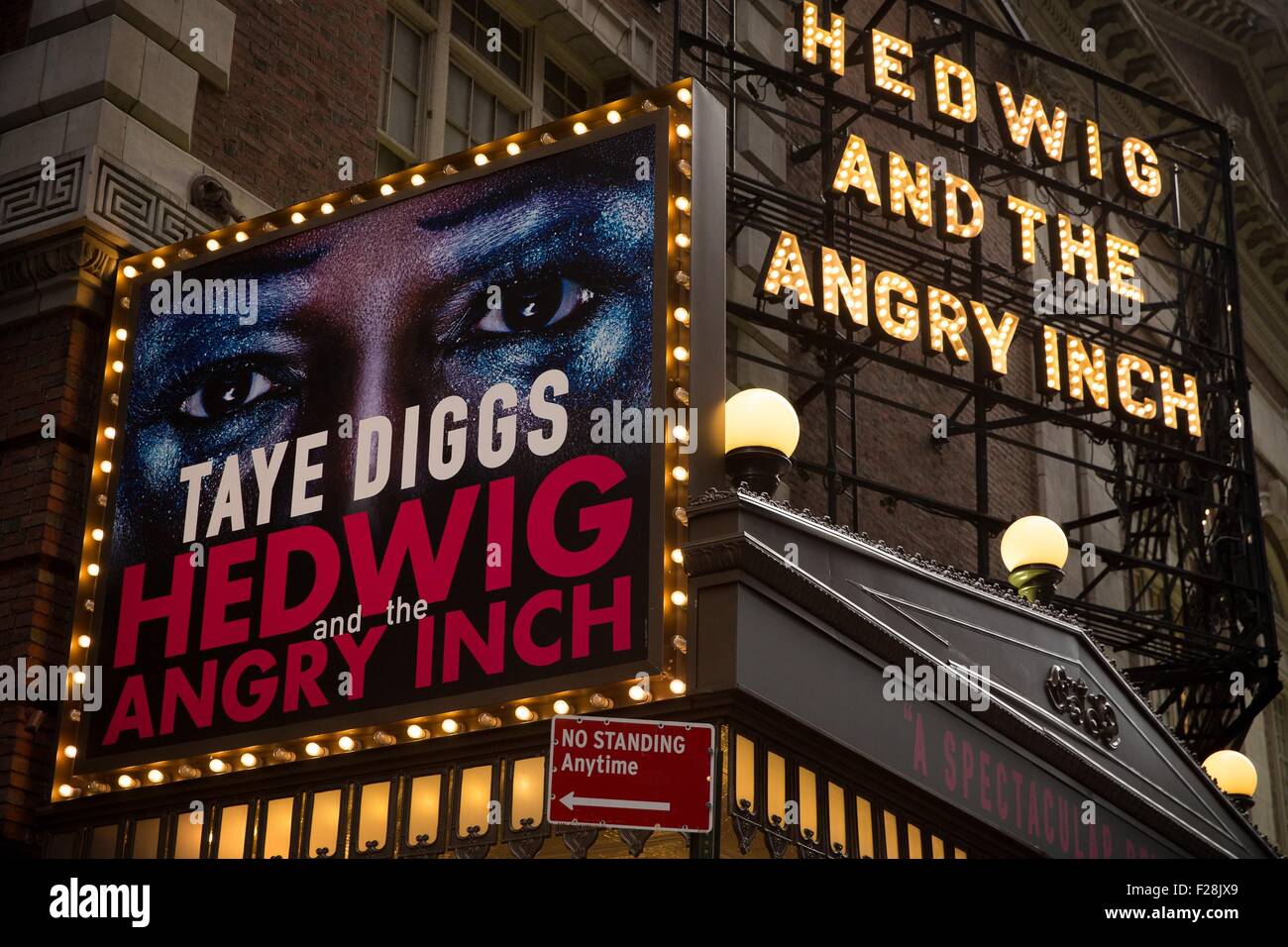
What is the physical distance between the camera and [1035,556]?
1373 cm

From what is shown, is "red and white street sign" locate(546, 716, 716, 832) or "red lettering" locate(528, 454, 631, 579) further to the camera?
"red lettering" locate(528, 454, 631, 579)

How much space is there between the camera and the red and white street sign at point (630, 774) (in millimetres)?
6410

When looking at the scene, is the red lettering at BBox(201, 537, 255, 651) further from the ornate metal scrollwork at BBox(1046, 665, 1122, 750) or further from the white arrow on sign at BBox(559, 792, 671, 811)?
the ornate metal scrollwork at BBox(1046, 665, 1122, 750)

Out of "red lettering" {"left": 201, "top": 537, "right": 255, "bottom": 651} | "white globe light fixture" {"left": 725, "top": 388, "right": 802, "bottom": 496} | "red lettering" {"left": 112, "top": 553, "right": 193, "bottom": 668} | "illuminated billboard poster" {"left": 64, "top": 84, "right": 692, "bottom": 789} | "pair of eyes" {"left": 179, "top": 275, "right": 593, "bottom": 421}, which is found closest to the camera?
"illuminated billboard poster" {"left": 64, "top": 84, "right": 692, "bottom": 789}

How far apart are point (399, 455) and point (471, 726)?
5.18 ft

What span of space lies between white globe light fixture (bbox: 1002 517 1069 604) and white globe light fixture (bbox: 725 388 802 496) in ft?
15.5

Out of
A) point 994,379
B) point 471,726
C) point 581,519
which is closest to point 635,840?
point 471,726

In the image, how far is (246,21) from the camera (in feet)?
40.7

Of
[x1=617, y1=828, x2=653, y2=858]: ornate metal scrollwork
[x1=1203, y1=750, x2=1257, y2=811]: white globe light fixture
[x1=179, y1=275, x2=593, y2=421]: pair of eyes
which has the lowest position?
[x1=617, y1=828, x2=653, y2=858]: ornate metal scrollwork

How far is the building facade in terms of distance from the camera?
8.45 meters

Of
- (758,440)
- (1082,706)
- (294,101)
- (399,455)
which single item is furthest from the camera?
(294,101)

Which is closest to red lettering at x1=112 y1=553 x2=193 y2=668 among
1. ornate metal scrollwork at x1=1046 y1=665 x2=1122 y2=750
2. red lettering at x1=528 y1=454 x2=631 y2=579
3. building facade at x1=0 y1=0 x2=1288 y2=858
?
building facade at x1=0 y1=0 x2=1288 y2=858

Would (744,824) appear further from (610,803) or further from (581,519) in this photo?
(610,803)
